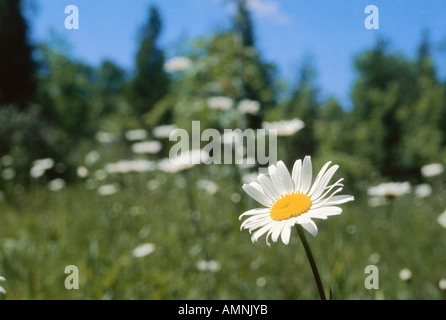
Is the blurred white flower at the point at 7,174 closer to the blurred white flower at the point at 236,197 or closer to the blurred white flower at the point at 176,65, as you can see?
the blurred white flower at the point at 176,65

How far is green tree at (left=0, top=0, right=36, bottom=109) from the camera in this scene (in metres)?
12.1

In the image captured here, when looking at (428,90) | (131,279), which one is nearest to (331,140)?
(428,90)

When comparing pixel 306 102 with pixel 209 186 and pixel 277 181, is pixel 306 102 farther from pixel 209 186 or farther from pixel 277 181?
pixel 277 181

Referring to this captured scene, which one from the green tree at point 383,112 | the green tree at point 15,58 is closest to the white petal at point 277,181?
the green tree at point 15,58

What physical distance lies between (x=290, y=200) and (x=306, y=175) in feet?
0.15

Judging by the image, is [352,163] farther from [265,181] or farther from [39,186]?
[265,181]

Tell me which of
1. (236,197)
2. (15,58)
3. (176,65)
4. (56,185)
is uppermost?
(15,58)

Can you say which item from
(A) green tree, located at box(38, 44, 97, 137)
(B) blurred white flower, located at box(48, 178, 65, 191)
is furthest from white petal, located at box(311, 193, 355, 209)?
(A) green tree, located at box(38, 44, 97, 137)

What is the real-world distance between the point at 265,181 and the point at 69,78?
10.6 meters

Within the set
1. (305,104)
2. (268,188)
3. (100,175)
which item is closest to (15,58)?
(305,104)

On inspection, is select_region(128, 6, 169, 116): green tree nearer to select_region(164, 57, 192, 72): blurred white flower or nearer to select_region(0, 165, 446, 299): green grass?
select_region(164, 57, 192, 72): blurred white flower

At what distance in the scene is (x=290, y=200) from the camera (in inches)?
27.8

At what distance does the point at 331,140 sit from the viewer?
14641 millimetres

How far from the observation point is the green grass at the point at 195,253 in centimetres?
166
